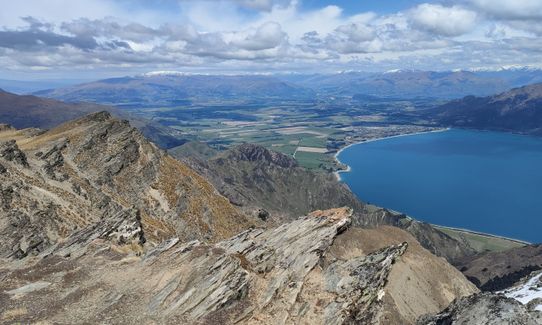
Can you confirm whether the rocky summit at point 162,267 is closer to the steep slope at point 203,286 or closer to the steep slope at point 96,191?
the steep slope at point 203,286

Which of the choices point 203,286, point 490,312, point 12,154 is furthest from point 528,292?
point 12,154

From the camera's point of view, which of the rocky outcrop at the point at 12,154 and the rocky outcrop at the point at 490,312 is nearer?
the rocky outcrop at the point at 490,312

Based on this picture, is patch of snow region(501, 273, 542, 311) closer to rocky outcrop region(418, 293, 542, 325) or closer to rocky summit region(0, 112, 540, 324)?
rocky summit region(0, 112, 540, 324)

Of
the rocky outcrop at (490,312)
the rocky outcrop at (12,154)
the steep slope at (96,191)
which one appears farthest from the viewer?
the rocky outcrop at (12,154)

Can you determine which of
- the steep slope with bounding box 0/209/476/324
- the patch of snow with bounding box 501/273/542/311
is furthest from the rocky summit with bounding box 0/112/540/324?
the patch of snow with bounding box 501/273/542/311

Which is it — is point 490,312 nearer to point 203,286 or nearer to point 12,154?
point 203,286

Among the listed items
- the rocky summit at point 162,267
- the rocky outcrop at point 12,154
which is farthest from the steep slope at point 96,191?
the rocky summit at point 162,267
